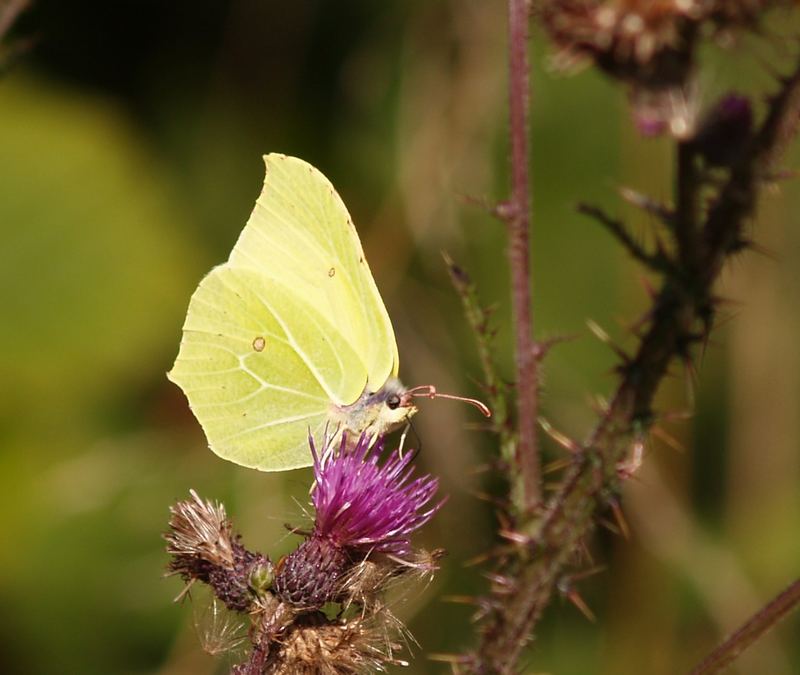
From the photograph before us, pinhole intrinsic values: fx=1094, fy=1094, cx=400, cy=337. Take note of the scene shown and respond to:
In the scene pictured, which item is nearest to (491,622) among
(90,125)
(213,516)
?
(213,516)

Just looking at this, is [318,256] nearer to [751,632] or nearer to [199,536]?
[199,536]

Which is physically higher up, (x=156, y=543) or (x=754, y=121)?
(x=754, y=121)

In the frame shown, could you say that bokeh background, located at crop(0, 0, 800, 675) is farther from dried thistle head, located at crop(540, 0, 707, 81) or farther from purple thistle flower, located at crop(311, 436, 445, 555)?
dried thistle head, located at crop(540, 0, 707, 81)

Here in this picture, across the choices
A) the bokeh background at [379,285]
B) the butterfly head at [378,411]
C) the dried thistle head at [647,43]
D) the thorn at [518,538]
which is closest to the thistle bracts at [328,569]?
the thorn at [518,538]

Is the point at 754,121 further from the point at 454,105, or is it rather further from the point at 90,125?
the point at 90,125

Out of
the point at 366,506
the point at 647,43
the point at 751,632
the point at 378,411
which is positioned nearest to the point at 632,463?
the point at 751,632

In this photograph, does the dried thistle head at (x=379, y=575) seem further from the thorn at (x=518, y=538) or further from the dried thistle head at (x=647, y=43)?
the dried thistle head at (x=647, y=43)

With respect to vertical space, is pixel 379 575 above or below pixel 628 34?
below
